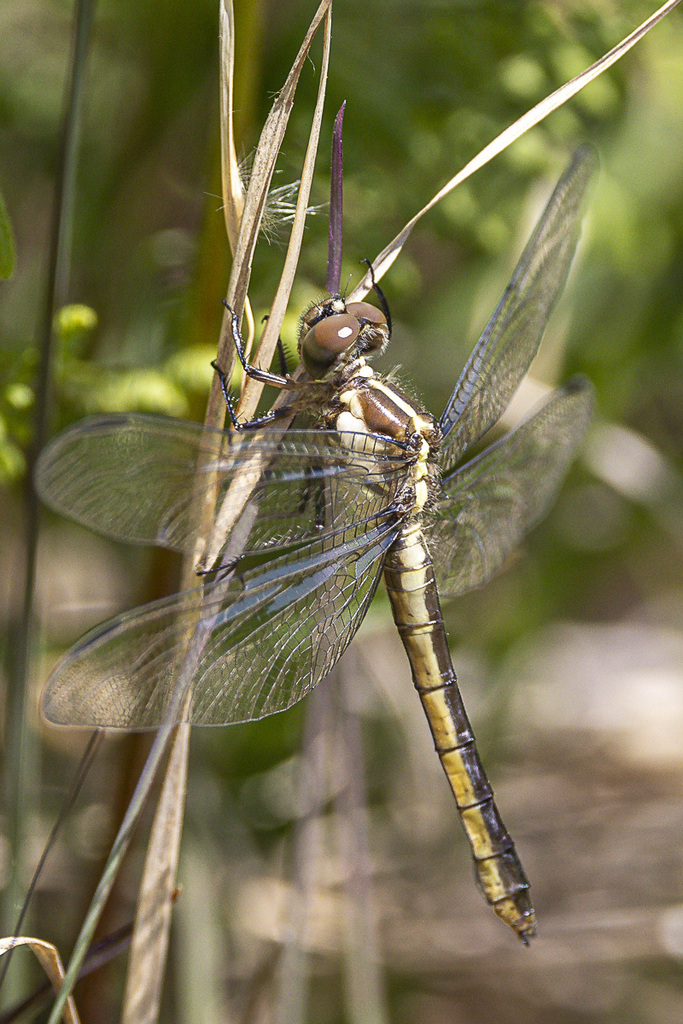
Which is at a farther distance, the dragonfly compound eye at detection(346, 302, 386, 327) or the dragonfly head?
the dragonfly compound eye at detection(346, 302, 386, 327)

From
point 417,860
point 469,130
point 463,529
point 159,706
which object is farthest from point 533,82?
point 417,860

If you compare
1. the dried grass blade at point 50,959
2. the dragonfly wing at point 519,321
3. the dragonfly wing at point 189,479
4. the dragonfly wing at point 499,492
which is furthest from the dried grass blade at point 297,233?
the dried grass blade at point 50,959

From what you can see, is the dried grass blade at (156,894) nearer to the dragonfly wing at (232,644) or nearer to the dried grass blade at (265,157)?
the dragonfly wing at (232,644)

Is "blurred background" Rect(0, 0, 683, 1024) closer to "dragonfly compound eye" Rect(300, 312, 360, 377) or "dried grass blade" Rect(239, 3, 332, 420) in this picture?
"dragonfly compound eye" Rect(300, 312, 360, 377)

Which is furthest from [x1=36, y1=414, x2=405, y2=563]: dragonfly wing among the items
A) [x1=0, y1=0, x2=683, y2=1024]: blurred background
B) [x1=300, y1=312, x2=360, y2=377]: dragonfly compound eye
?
[x1=0, y1=0, x2=683, y2=1024]: blurred background

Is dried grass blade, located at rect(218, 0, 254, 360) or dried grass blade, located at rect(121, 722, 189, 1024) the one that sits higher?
dried grass blade, located at rect(218, 0, 254, 360)

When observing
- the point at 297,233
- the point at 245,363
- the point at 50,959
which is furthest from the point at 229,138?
the point at 50,959
